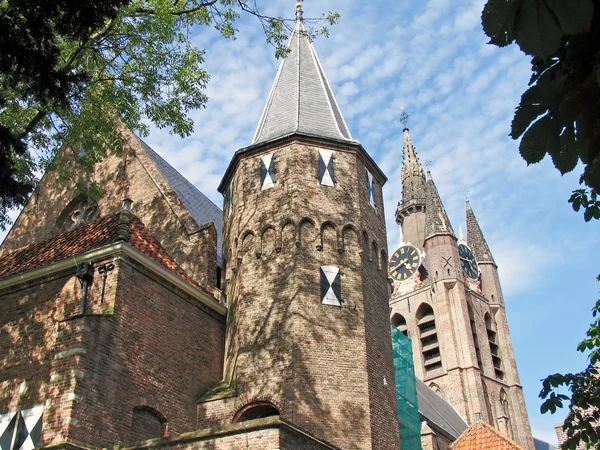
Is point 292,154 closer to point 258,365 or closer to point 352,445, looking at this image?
point 258,365

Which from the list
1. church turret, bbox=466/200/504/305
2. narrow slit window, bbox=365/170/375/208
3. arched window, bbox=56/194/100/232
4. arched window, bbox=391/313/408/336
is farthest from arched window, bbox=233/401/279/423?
church turret, bbox=466/200/504/305

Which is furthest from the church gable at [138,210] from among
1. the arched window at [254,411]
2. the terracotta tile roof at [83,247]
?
the arched window at [254,411]

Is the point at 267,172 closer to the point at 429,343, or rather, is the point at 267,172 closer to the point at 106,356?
the point at 106,356

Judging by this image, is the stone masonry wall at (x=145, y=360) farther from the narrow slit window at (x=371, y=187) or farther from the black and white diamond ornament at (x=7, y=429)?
the narrow slit window at (x=371, y=187)

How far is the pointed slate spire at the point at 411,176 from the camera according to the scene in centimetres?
5767

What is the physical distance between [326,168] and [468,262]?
37.6 metres

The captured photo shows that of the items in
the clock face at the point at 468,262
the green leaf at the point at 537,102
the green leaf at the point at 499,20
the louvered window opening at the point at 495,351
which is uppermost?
the clock face at the point at 468,262

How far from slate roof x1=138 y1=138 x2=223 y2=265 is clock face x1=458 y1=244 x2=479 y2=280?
31.4m

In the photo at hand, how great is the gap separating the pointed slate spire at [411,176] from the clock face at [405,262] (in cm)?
681

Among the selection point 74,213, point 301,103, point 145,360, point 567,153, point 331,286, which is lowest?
point 567,153

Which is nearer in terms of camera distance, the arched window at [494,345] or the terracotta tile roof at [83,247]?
the terracotta tile roof at [83,247]

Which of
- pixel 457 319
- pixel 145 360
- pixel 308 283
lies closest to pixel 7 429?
pixel 145 360

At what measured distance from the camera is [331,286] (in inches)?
544

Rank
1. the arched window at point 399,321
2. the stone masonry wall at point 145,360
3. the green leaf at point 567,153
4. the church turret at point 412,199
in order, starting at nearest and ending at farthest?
the green leaf at point 567,153 < the stone masonry wall at point 145,360 < the arched window at point 399,321 < the church turret at point 412,199
